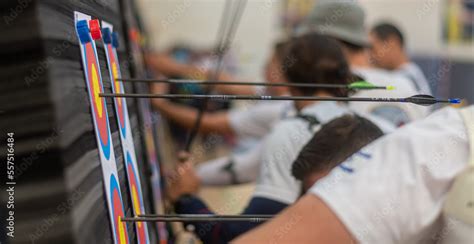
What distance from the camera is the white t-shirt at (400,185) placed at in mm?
608

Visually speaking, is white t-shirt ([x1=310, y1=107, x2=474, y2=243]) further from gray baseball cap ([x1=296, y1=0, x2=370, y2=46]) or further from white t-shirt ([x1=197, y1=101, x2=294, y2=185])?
gray baseball cap ([x1=296, y1=0, x2=370, y2=46])

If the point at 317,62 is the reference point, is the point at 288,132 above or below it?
below

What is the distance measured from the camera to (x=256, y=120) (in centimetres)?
214

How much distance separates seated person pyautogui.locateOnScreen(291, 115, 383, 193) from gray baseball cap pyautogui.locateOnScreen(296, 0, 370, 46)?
3.17 feet

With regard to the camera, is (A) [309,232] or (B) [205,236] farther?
(B) [205,236]

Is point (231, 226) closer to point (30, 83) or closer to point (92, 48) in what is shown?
point (92, 48)

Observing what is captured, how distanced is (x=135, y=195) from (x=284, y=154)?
1.24 ft

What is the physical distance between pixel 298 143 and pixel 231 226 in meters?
0.20

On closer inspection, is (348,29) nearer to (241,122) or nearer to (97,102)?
(241,122)

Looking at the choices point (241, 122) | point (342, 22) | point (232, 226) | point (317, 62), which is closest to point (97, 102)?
point (232, 226)

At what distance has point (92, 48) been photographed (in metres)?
0.78

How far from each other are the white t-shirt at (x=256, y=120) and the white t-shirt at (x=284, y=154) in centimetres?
72

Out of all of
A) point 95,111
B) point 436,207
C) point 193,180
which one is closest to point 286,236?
point 436,207

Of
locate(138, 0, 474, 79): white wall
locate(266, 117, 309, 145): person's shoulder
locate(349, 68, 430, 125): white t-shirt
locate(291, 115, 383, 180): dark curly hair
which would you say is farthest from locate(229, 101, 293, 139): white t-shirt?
locate(138, 0, 474, 79): white wall
